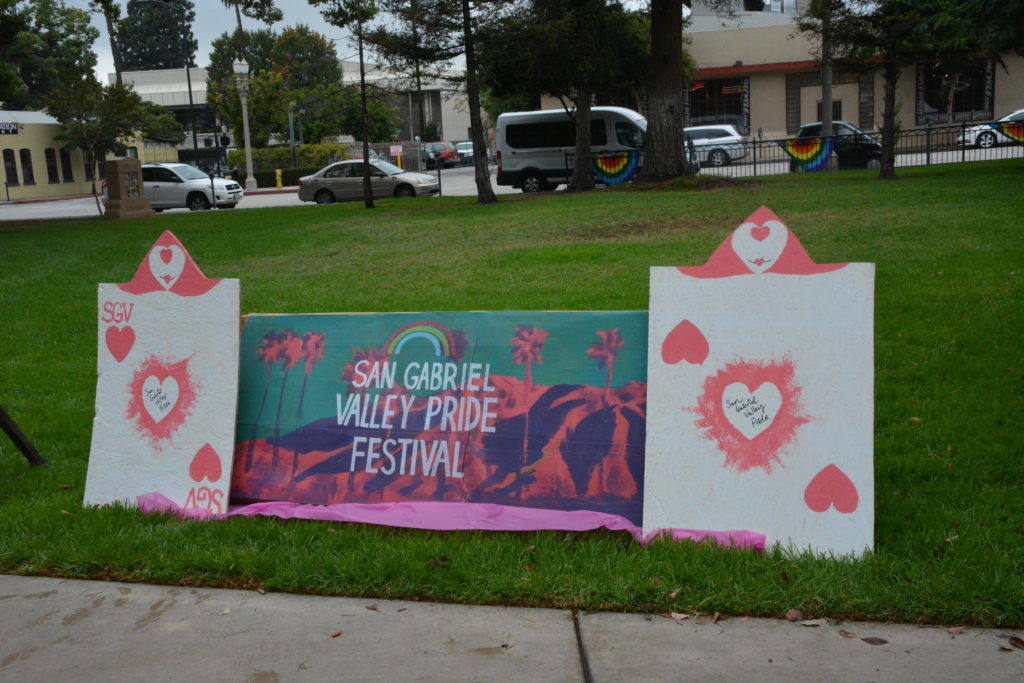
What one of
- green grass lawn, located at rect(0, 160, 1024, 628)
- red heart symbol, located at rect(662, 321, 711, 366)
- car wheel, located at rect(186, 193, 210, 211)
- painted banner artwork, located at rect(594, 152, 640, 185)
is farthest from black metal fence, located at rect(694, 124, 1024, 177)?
red heart symbol, located at rect(662, 321, 711, 366)

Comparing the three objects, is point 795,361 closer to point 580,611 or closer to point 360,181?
point 580,611

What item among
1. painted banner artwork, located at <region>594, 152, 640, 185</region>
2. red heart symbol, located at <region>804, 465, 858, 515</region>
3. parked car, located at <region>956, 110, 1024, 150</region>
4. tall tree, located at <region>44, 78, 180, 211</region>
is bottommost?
red heart symbol, located at <region>804, 465, 858, 515</region>

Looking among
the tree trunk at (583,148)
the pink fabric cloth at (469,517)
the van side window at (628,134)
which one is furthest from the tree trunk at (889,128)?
the pink fabric cloth at (469,517)

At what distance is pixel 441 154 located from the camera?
198 ft

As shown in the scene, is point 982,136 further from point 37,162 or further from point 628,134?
point 37,162

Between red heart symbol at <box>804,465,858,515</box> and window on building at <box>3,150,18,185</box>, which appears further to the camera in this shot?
window on building at <box>3,150,18,185</box>

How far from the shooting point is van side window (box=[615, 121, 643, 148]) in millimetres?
28562

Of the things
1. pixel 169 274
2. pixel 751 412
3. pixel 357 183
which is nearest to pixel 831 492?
pixel 751 412

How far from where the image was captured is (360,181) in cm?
3025

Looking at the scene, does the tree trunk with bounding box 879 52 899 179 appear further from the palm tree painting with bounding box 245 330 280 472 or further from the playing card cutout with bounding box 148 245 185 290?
the playing card cutout with bounding box 148 245 185 290

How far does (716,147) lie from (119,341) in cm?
2864

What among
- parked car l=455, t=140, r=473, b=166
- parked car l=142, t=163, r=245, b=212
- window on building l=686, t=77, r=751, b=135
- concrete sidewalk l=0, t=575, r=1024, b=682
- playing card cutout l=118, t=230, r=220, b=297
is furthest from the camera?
parked car l=455, t=140, r=473, b=166

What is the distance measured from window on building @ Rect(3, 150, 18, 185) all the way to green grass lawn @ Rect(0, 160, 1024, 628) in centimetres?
4186

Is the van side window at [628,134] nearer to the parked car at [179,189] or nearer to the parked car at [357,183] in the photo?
the parked car at [357,183]
